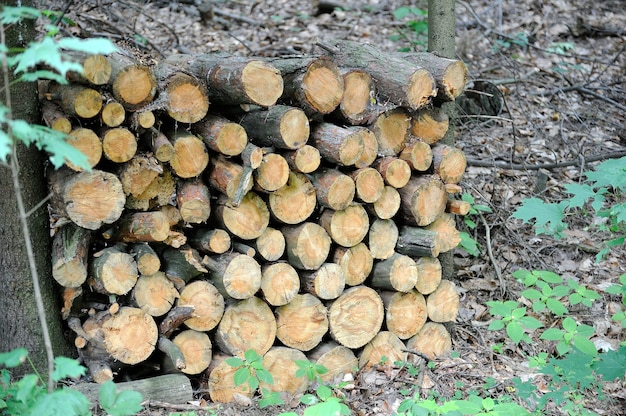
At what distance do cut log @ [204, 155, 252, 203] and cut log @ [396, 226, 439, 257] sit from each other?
1105 millimetres

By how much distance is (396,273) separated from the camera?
407 centimetres

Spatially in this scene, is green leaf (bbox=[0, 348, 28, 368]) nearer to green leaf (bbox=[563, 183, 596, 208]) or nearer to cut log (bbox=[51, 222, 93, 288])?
cut log (bbox=[51, 222, 93, 288])

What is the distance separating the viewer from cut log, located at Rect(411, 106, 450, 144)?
13.5ft

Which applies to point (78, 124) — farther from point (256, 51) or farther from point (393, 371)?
point (256, 51)

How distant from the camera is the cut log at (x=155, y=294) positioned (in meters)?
3.48

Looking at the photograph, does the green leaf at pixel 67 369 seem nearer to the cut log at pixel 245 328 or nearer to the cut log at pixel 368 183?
the cut log at pixel 245 328

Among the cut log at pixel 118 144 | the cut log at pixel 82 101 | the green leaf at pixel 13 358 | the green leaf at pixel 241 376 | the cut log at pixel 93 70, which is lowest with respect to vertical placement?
the green leaf at pixel 241 376

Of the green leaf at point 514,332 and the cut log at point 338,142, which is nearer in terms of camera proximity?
the cut log at point 338,142

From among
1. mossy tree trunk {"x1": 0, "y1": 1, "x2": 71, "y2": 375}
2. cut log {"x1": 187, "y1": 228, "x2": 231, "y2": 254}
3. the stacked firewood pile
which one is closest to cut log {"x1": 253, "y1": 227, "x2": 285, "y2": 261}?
the stacked firewood pile

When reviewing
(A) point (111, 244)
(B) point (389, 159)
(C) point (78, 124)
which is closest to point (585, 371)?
(B) point (389, 159)

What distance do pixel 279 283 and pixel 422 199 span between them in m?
1.01

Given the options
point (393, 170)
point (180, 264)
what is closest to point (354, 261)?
point (393, 170)

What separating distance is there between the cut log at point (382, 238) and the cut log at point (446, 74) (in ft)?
2.74

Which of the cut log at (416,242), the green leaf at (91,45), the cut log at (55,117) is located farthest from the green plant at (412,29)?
the green leaf at (91,45)
